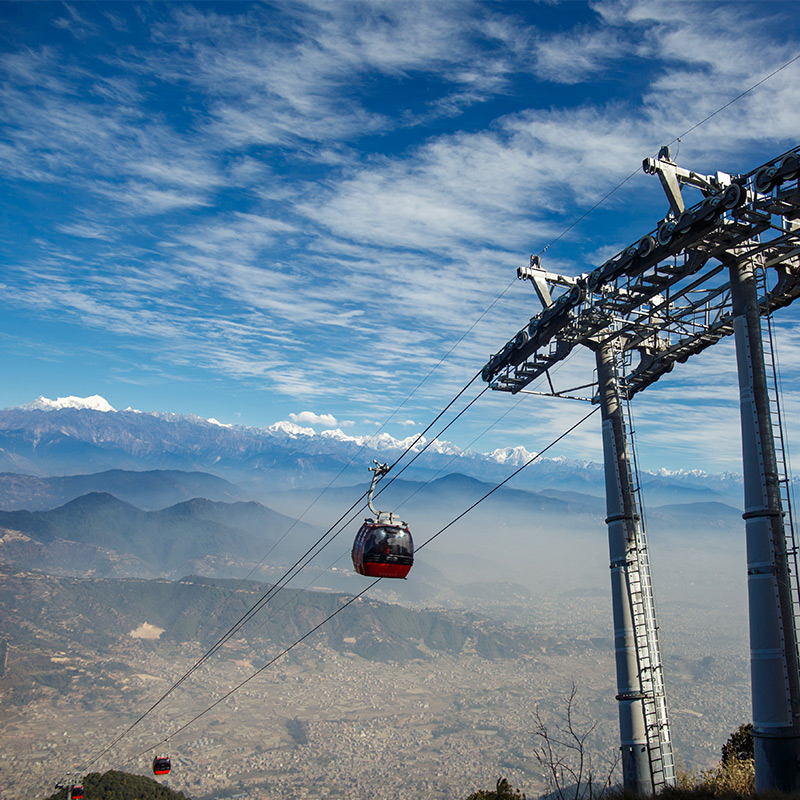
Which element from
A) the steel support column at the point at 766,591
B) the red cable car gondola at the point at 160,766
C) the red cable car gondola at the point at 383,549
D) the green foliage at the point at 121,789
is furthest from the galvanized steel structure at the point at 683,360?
the green foliage at the point at 121,789

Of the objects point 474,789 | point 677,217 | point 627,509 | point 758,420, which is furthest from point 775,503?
point 474,789

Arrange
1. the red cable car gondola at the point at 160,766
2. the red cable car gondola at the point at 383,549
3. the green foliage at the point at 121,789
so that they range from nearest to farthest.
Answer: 1. the red cable car gondola at the point at 383,549
2. the red cable car gondola at the point at 160,766
3. the green foliage at the point at 121,789

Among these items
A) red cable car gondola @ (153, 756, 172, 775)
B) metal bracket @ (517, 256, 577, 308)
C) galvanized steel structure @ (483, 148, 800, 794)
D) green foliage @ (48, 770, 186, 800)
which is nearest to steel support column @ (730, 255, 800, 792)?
galvanized steel structure @ (483, 148, 800, 794)

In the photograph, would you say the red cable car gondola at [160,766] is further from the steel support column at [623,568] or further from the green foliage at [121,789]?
the green foliage at [121,789]

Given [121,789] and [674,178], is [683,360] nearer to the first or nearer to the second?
[674,178]

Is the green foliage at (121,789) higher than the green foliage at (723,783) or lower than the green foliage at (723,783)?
lower

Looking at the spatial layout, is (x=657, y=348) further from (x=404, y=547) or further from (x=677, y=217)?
(x=404, y=547)
